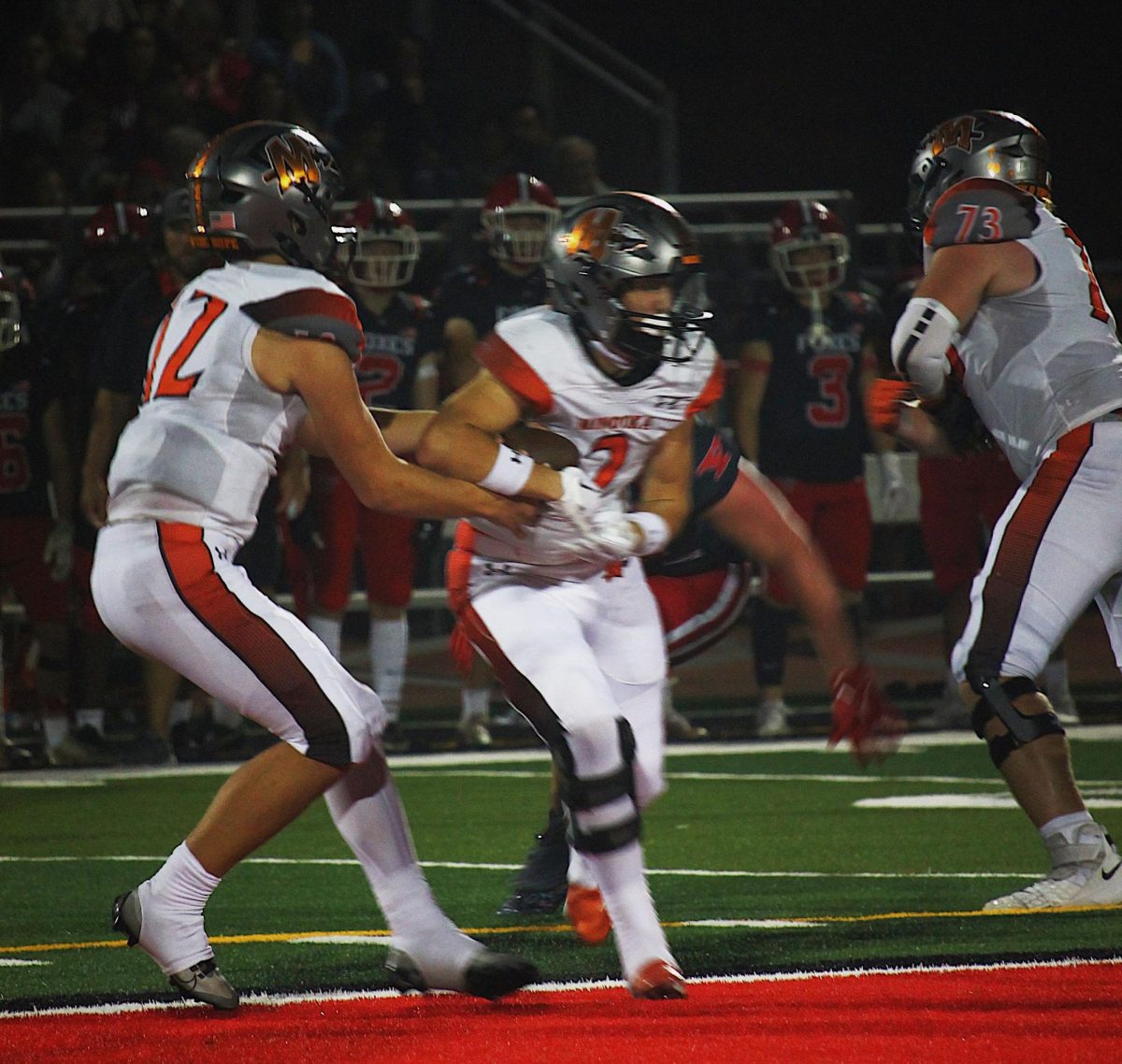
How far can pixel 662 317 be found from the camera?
4.28m

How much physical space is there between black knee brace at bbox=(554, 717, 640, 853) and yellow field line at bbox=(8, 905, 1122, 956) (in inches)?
34.8

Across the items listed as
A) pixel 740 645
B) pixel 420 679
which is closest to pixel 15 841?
pixel 420 679

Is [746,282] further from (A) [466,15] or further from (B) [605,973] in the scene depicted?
(B) [605,973]

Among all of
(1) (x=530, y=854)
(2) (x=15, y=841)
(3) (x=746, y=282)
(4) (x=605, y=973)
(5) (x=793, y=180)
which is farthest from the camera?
(5) (x=793, y=180)

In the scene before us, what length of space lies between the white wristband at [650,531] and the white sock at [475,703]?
510 cm

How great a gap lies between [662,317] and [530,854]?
5.16ft

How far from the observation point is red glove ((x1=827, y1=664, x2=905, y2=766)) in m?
4.34

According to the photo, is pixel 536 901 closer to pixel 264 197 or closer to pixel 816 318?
pixel 264 197

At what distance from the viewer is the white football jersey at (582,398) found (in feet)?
14.2

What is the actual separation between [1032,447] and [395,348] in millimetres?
4623

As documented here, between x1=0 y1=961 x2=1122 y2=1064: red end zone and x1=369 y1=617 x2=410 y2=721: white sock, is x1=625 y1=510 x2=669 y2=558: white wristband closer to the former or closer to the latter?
x1=0 y1=961 x2=1122 y2=1064: red end zone

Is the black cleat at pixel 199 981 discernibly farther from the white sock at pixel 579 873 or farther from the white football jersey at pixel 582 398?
the white football jersey at pixel 582 398

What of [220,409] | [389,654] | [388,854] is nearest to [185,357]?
[220,409]

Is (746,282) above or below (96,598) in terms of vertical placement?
above
